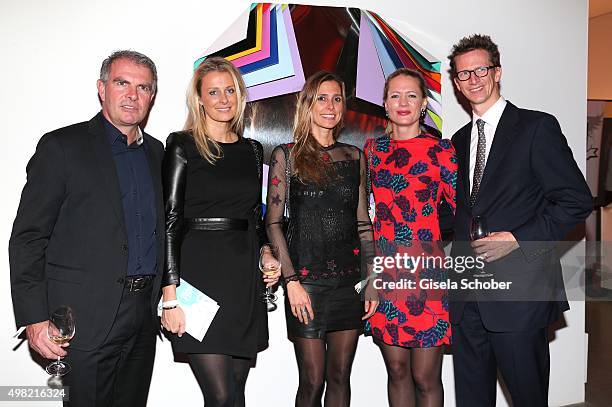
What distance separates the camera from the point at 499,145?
9.11 ft

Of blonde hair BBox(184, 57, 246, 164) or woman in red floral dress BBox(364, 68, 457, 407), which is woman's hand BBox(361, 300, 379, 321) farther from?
blonde hair BBox(184, 57, 246, 164)

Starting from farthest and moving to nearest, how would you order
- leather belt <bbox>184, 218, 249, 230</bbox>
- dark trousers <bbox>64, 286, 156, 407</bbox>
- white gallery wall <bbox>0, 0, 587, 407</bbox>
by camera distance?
1. white gallery wall <bbox>0, 0, 587, 407</bbox>
2. leather belt <bbox>184, 218, 249, 230</bbox>
3. dark trousers <bbox>64, 286, 156, 407</bbox>

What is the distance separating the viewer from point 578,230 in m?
4.45

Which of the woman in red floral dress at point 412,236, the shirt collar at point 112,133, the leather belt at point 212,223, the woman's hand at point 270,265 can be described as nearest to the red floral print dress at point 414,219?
the woman in red floral dress at point 412,236

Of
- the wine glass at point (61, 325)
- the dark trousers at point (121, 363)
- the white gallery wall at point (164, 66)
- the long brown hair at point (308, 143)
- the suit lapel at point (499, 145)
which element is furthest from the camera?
the white gallery wall at point (164, 66)

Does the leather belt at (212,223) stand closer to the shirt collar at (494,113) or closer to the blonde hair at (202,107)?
the blonde hair at (202,107)

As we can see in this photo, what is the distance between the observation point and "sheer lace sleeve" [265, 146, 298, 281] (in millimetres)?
2803

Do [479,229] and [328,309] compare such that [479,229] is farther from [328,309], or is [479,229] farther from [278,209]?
[278,209]

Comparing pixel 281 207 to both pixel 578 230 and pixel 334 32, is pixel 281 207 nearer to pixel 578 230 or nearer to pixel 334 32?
pixel 334 32

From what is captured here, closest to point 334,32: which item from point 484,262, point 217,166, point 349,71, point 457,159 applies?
point 349,71

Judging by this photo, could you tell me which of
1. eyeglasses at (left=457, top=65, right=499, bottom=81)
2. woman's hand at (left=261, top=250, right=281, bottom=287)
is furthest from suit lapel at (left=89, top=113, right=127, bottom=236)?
eyeglasses at (left=457, top=65, right=499, bottom=81)

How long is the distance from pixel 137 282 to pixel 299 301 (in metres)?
0.79

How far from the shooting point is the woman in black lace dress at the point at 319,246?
2.82 m

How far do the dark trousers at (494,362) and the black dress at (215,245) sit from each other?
109cm
